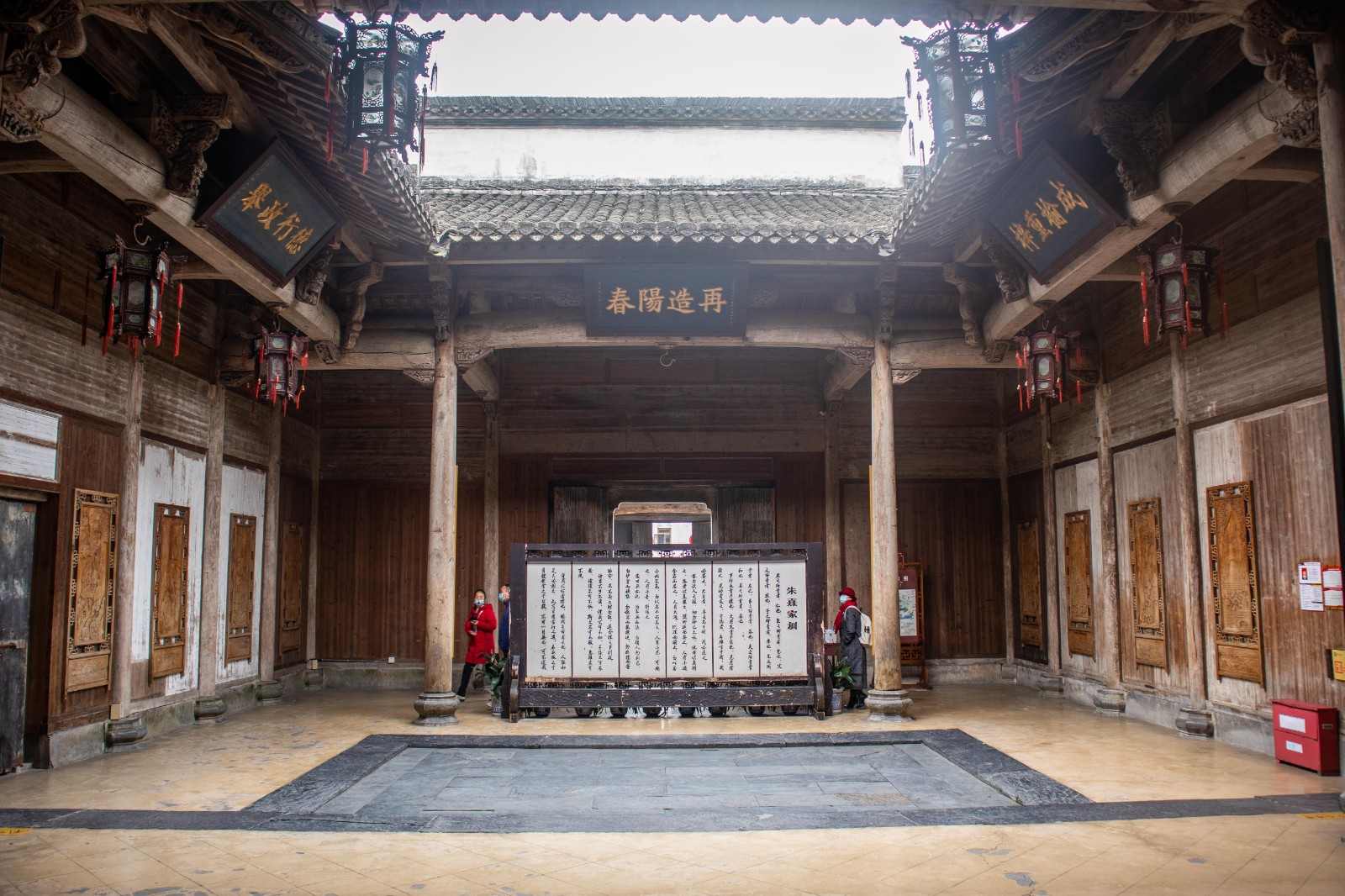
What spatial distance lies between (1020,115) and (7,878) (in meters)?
7.09

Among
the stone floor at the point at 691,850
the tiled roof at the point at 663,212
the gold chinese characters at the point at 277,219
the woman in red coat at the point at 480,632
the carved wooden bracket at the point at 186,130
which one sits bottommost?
the stone floor at the point at 691,850

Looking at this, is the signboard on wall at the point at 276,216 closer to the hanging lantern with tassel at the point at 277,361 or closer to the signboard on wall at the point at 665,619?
the hanging lantern with tassel at the point at 277,361

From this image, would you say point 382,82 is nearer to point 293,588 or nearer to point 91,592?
point 91,592

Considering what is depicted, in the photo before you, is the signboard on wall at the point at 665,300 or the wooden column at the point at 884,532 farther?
the signboard on wall at the point at 665,300

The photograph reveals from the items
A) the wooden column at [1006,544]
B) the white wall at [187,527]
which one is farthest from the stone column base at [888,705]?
the white wall at [187,527]

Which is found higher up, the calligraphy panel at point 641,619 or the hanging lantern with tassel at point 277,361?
the hanging lantern with tassel at point 277,361

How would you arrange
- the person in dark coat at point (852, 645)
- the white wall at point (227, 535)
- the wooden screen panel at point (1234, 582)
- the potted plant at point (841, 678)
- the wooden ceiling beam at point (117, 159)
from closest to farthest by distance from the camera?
the wooden ceiling beam at point (117, 159) → the wooden screen panel at point (1234, 582) → the white wall at point (227, 535) → the potted plant at point (841, 678) → the person in dark coat at point (852, 645)

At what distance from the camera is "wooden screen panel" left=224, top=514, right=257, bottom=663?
9461mm

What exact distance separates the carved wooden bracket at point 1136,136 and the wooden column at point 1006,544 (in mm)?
5993

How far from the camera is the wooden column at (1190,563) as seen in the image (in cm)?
768

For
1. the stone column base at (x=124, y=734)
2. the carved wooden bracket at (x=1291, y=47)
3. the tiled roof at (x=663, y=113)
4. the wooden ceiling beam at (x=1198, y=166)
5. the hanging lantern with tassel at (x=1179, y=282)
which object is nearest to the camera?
the carved wooden bracket at (x=1291, y=47)

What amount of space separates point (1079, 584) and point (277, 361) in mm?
8251

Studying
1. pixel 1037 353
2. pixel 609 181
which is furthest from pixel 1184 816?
A: pixel 609 181

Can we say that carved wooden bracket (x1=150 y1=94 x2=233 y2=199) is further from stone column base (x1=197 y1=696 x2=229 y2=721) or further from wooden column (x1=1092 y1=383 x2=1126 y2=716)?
wooden column (x1=1092 y1=383 x2=1126 y2=716)
